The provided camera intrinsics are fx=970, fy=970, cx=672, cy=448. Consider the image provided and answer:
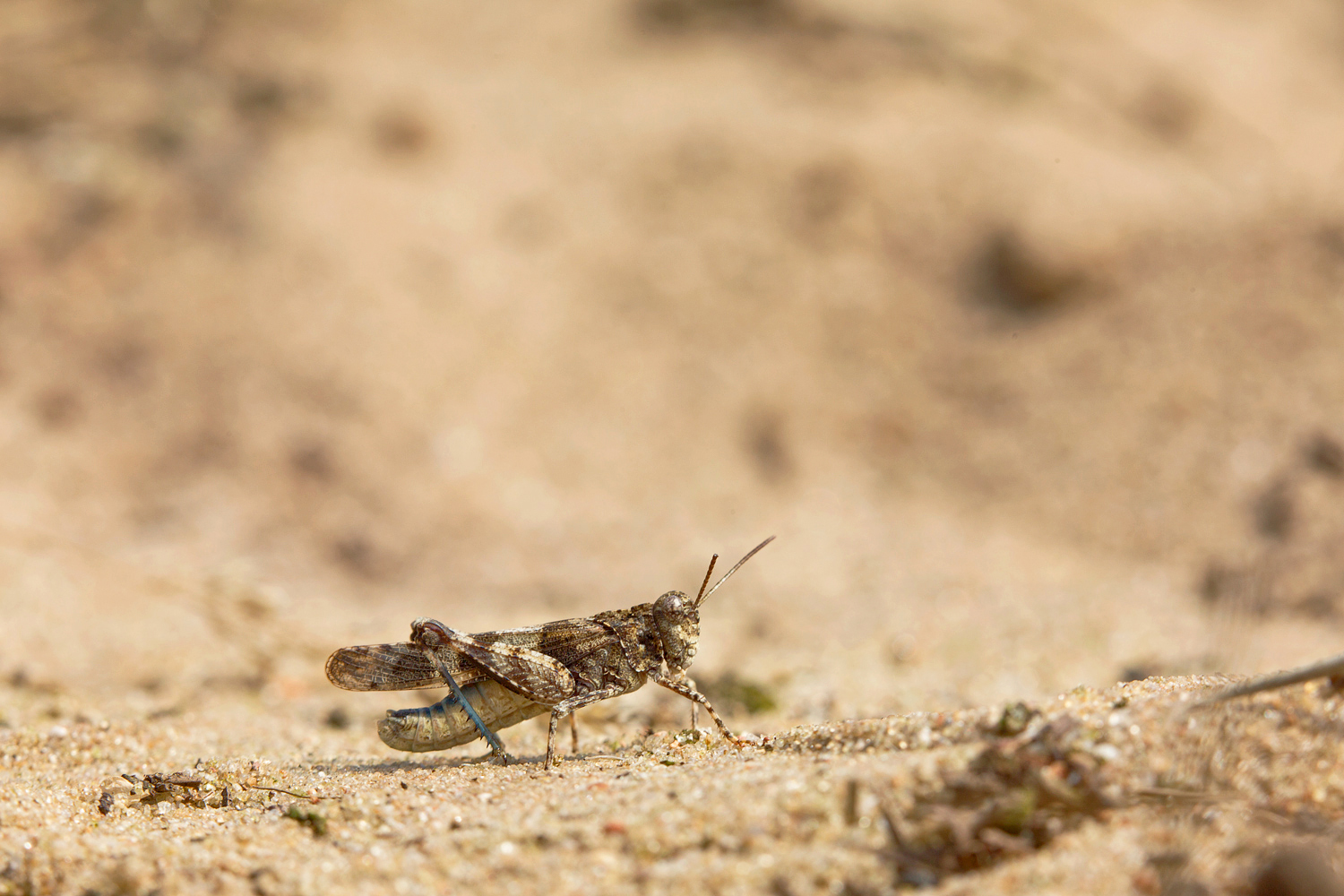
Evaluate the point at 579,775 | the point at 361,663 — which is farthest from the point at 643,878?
the point at 361,663

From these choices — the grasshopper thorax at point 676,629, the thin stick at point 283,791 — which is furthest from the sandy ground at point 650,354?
the grasshopper thorax at point 676,629

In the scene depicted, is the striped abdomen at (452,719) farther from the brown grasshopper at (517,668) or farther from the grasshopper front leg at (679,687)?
the grasshopper front leg at (679,687)

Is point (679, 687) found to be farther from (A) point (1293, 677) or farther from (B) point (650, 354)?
(B) point (650, 354)

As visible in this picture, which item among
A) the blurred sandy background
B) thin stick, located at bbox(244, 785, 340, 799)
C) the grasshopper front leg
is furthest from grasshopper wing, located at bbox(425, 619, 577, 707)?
the blurred sandy background

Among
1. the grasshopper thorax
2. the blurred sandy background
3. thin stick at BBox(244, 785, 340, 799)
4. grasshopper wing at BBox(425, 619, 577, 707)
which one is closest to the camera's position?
thin stick at BBox(244, 785, 340, 799)

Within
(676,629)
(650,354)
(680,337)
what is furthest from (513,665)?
(680,337)

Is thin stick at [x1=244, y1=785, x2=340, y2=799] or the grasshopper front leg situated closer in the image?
thin stick at [x1=244, y1=785, x2=340, y2=799]

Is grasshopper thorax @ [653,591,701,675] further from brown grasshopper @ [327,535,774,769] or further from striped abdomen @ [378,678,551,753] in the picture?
striped abdomen @ [378,678,551,753]
